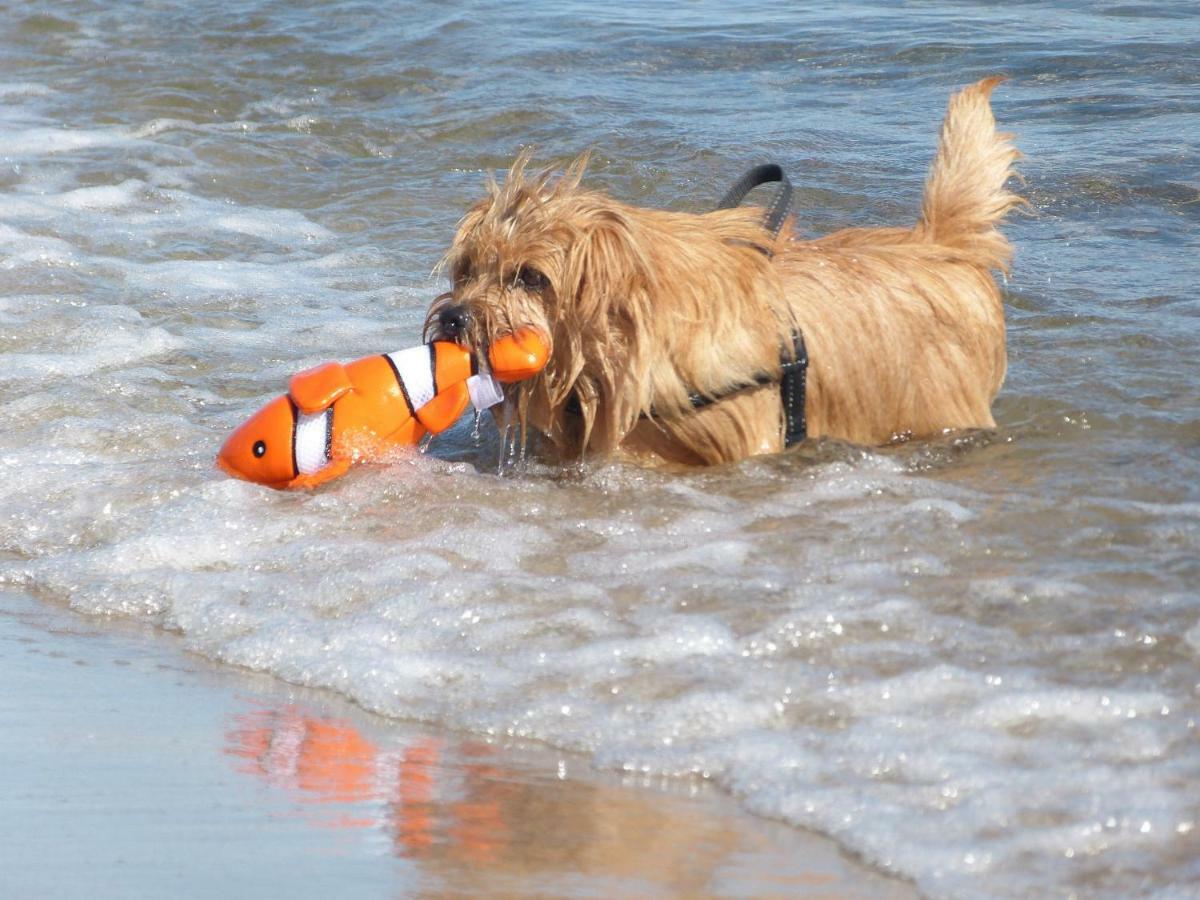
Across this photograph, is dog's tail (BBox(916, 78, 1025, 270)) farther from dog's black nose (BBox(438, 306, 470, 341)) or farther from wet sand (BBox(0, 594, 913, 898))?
wet sand (BBox(0, 594, 913, 898))

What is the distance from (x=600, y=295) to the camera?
4320 mm

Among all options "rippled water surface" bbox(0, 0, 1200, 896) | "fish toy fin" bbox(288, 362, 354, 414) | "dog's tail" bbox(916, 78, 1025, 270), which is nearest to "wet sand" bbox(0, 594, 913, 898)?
"rippled water surface" bbox(0, 0, 1200, 896)

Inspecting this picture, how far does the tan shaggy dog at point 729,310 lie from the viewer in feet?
14.3

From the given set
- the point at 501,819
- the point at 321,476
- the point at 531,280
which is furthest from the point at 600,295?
the point at 501,819

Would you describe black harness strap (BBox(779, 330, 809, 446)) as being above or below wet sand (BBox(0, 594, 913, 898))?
above

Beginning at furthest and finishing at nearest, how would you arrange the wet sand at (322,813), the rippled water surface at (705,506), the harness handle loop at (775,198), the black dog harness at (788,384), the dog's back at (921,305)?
the harness handle loop at (775,198)
the dog's back at (921,305)
the black dog harness at (788,384)
the rippled water surface at (705,506)
the wet sand at (322,813)

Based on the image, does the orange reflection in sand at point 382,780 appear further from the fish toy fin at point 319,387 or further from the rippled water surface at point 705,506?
the fish toy fin at point 319,387

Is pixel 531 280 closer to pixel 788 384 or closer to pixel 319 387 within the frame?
pixel 319 387

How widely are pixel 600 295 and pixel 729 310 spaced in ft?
1.34

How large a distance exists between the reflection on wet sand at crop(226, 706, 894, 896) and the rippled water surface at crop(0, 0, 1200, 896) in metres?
0.15

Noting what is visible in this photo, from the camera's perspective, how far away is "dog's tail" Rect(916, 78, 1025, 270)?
5086 millimetres

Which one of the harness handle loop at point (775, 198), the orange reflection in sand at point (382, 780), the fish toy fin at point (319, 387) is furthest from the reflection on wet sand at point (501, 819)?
the harness handle loop at point (775, 198)

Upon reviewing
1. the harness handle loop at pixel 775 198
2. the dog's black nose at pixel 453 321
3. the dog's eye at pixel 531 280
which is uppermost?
the harness handle loop at pixel 775 198

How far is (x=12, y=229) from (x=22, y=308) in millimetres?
1500
